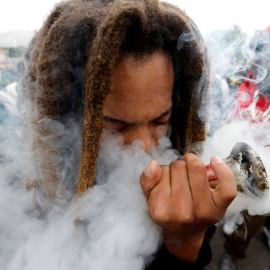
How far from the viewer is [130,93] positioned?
129cm

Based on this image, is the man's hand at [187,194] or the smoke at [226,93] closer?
the man's hand at [187,194]

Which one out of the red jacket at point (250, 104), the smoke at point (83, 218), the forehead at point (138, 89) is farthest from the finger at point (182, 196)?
the red jacket at point (250, 104)

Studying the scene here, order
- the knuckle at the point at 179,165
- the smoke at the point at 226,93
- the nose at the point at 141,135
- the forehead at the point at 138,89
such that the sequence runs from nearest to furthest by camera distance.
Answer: the knuckle at the point at 179,165, the forehead at the point at 138,89, the nose at the point at 141,135, the smoke at the point at 226,93

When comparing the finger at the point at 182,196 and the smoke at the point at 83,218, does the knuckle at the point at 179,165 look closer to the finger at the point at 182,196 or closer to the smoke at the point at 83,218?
the finger at the point at 182,196

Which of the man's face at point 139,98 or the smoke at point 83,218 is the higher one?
the man's face at point 139,98

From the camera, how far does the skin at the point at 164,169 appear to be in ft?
3.62

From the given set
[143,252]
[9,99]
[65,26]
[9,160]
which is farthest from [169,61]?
[9,99]

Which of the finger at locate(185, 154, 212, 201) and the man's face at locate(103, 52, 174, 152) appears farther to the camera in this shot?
the man's face at locate(103, 52, 174, 152)

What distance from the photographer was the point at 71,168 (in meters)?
1.52

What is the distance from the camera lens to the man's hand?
1.08 m

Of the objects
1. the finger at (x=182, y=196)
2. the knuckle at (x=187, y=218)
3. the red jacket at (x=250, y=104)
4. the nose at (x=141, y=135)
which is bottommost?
the red jacket at (x=250, y=104)

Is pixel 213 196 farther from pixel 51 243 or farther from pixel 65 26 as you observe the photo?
pixel 65 26

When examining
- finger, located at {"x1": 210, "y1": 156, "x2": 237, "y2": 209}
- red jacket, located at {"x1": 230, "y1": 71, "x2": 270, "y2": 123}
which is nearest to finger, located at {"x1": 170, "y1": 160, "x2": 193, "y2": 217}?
finger, located at {"x1": 210, "y1": 156, "x2": 237, "y2": 209}

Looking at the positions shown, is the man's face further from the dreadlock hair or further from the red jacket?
the red jacket
